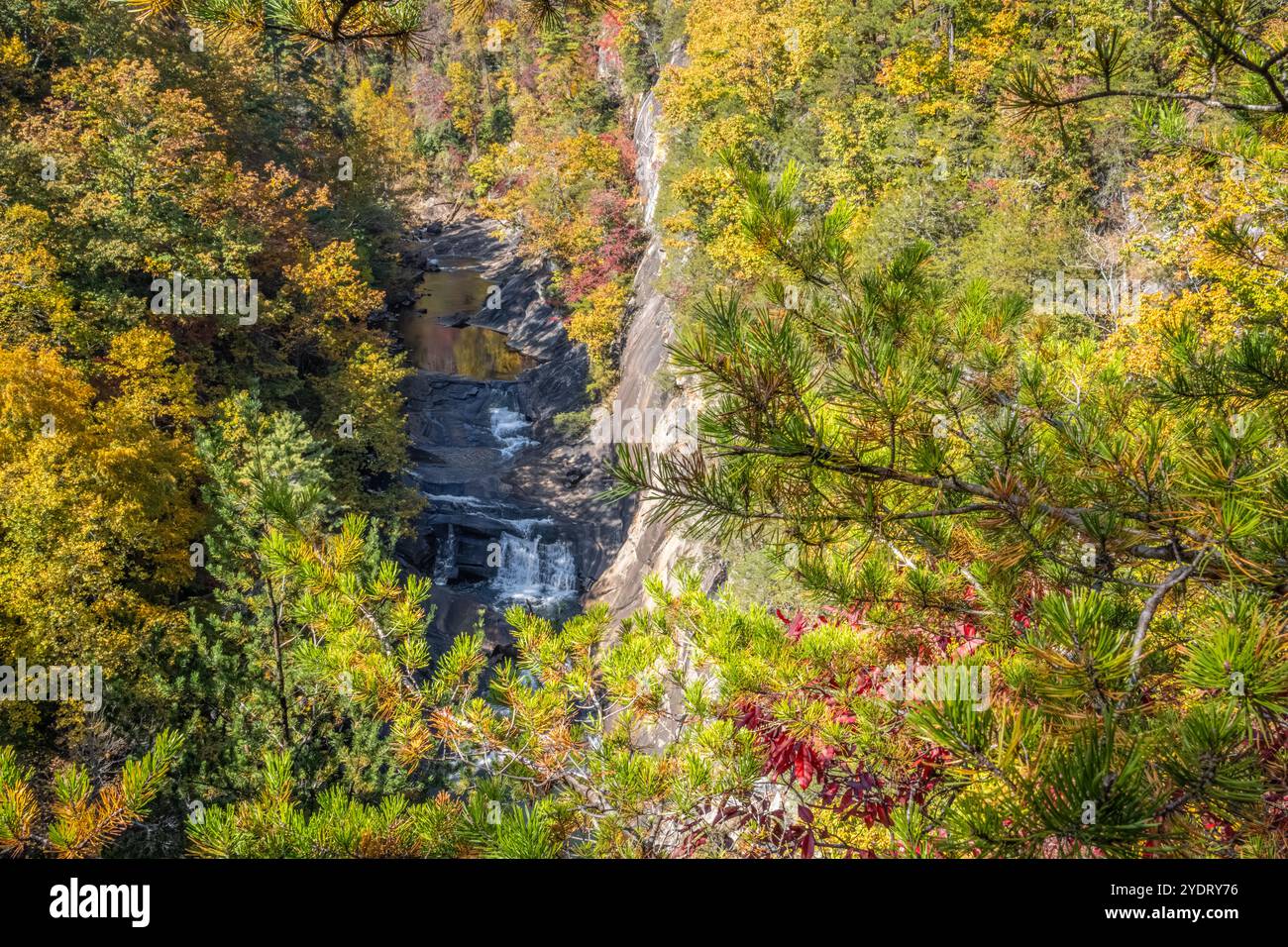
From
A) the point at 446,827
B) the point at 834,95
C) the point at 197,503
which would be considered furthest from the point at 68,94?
the point at 446,827

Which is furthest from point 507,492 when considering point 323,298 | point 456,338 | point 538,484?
point 456,338

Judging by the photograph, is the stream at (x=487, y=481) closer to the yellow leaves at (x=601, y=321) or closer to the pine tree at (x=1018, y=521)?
the yellow leaves at (x=601, y=321)

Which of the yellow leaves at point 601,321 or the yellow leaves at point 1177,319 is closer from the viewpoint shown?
the yellow leaves at point 1177,319

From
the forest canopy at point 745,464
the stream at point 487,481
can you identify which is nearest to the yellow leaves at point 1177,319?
the forest canopy at point 745,464

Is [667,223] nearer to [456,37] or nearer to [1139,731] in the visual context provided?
[1139,731]

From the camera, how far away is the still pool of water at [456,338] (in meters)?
33.9

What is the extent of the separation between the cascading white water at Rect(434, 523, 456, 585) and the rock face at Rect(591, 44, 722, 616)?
4.70m

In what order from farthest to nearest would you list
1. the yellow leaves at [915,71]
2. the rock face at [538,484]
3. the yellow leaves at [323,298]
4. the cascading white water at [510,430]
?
the cascading white water at [510,430], the rock face at [538,484], the yellow leaves at [323,298], the yellow leaves at [915,71]

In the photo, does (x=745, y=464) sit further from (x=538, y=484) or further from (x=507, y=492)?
(x=538, y=484)

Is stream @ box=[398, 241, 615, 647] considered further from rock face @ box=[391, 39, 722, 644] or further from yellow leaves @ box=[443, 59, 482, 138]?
yellow leaves @ box=[443, 59, 482, 138]

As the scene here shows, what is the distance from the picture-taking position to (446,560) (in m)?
22.5

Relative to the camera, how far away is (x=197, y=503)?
49.9 ft

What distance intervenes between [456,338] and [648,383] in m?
17.3

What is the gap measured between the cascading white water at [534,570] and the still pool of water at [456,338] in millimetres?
11838
